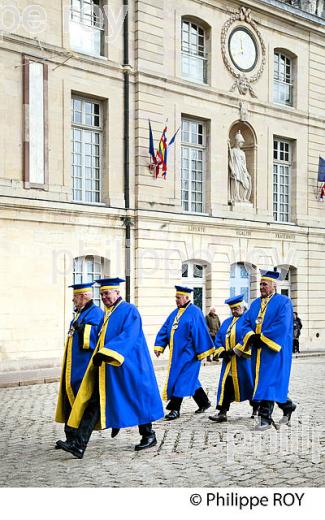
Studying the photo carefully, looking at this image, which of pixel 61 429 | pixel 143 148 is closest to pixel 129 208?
pixel 143 148

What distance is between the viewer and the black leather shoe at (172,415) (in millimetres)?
10867

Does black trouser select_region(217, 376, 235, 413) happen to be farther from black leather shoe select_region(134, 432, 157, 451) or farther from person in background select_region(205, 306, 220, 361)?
person in background select_region(205, 306, 220, 361)

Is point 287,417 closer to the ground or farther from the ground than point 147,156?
closer to the ground

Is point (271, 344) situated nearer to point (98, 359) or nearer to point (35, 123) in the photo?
point (98, 359)

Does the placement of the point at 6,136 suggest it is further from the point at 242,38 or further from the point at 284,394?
the point at 284,394

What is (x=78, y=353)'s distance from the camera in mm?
9062

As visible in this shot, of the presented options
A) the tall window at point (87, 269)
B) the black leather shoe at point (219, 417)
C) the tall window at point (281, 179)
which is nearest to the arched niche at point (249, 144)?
the tall window at point (281, 179)

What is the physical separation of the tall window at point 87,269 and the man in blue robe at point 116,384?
1213cm

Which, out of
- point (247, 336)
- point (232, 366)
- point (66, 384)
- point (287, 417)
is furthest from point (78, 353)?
point (287, 417)

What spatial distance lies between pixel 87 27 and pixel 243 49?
19.8 ft

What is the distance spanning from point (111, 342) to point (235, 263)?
55.2ft

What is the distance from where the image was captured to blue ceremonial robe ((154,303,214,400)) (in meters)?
11.1

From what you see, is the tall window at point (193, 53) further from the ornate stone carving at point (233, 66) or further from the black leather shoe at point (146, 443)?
the black leather shoe at point (146, 443)
